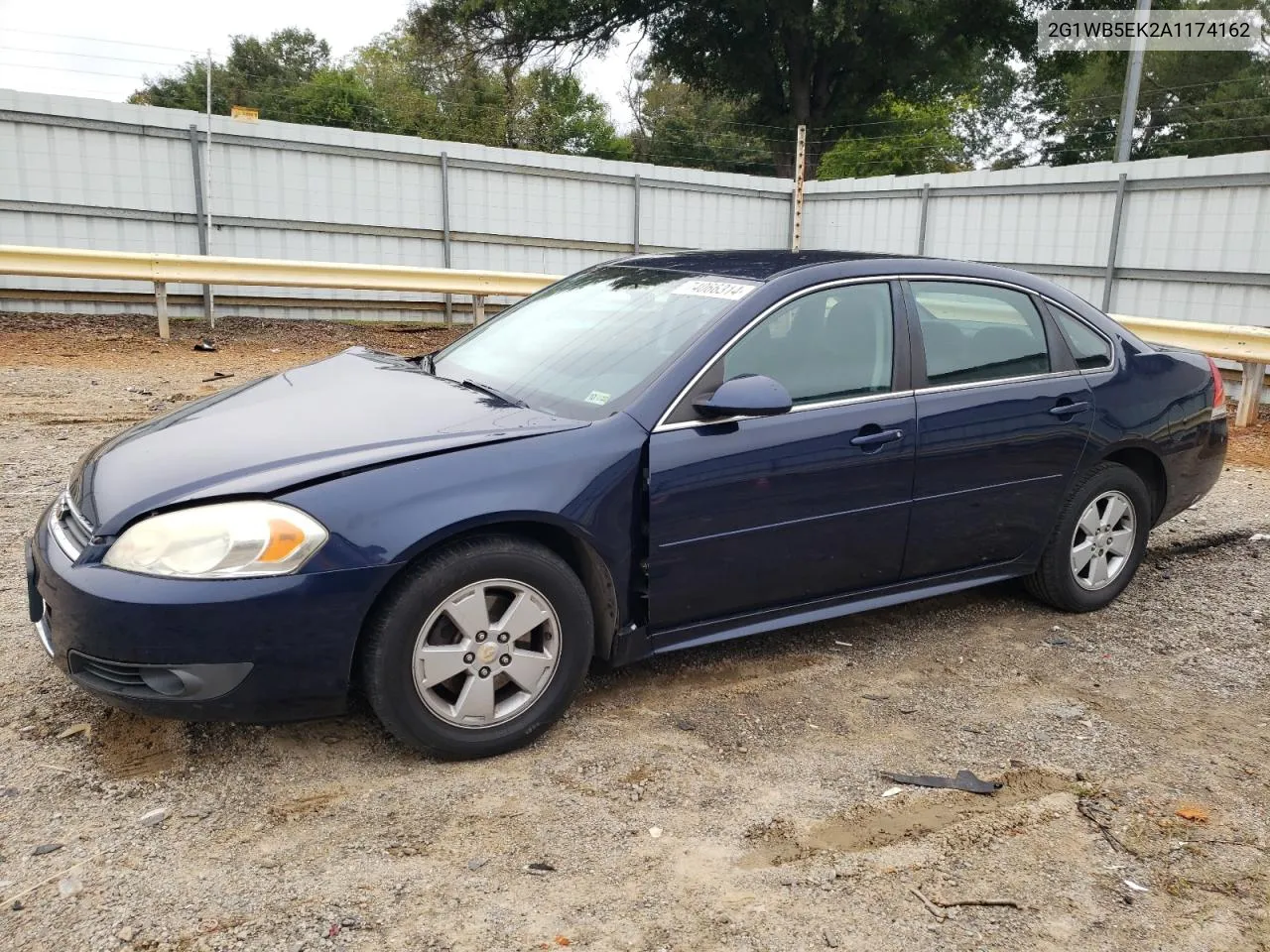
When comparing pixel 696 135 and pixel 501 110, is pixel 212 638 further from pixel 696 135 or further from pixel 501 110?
pixel 696 135

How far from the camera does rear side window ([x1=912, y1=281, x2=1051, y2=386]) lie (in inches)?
162

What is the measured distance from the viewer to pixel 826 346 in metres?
3.88

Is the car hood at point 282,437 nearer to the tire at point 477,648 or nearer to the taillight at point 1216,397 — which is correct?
the tire at point 477,648

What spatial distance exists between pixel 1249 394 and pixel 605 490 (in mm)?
8129

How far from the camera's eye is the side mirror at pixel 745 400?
3.39m

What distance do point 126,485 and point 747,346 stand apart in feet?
6.78

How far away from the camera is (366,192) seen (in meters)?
13.4

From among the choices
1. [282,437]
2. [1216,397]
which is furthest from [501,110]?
[282,437]

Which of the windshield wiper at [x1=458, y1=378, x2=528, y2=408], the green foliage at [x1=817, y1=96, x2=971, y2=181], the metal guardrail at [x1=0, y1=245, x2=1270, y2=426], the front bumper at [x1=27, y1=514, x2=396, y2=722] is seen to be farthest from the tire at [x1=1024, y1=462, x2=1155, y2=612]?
the green foliage at [x1=817, y1=96, x2=971, y2=181]

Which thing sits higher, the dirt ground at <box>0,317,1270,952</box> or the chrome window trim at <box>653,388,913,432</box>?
the chrome window trim at <box>653,388,913,432</box>

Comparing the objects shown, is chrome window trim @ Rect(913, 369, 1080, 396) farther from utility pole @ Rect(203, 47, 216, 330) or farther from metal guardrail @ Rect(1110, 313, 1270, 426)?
utility pole @ Rect(203, 47, 216, 330)

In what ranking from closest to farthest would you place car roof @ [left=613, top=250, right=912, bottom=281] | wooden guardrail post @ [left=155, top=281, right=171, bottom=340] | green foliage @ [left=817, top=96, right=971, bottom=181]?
car roof @ [left=613, top=250, right=912, bottom=281] < wooden guardrail post @ [left=155, top=281, right=171, bottom=340] < green foliage @ [left=817, top=96, right=971, bottom=181]

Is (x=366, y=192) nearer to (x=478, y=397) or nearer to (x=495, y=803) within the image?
(x=478, y=397)

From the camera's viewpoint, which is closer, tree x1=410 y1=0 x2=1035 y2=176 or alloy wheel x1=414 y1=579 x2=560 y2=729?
alloy wheel x1=414 y1=579 x2=560 y2=729
